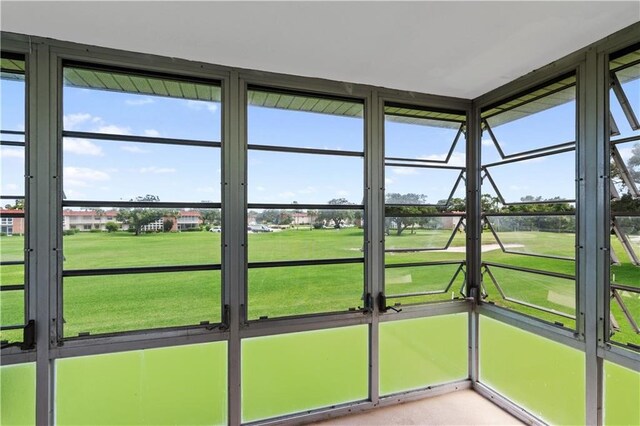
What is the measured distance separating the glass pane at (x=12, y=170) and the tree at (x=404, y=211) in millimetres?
2621

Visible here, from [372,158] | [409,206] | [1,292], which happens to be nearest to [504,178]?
[409,206]

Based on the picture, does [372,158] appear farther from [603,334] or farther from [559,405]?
[559,405]

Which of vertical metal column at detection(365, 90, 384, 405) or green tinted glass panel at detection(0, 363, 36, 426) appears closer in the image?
green tinted glass panel at detection(0, 363, 36, 426)

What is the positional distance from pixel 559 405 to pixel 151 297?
3.07 meters

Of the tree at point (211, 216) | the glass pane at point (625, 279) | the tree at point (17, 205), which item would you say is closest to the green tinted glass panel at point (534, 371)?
the glass pane at point (625, 279)

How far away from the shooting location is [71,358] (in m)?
2.10

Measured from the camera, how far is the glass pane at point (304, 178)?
248cm

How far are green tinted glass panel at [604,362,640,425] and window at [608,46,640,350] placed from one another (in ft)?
0.65

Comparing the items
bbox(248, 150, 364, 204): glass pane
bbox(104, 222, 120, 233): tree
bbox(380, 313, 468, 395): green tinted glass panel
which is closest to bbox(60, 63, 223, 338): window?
bbox(104, 222, 120, 233): tree

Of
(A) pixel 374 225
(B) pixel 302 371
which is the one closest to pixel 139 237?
(B) pixel 302 371

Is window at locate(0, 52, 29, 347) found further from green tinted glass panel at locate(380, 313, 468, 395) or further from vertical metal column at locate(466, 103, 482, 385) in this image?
vertical metal column at locate(466, 103, 482, 385)

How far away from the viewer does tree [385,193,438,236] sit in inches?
111

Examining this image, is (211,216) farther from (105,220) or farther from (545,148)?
(545,148)

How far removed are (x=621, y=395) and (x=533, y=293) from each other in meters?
0.76
